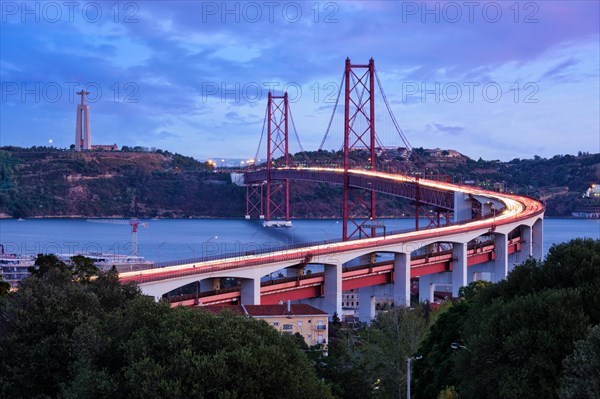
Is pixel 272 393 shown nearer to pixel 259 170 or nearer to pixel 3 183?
pixel 259 170

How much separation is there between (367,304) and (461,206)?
9.89 meters

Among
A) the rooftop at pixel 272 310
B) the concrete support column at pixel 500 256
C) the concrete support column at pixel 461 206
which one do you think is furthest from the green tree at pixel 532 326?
the concrete support column at pixel 461 206

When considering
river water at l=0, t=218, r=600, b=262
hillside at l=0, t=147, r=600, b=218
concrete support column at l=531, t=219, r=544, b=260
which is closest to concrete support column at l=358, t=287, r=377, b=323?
concrete support column at l=531, t=219, r=544, b=260

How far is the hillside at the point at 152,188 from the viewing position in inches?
3497

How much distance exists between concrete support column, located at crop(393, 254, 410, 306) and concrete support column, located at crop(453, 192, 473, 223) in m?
8.26

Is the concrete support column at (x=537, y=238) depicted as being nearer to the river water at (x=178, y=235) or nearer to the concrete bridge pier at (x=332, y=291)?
the concrete bridge pier at (x=332, y=291)

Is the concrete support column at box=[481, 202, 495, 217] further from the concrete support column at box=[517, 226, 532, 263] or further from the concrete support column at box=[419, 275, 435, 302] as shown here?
the concrete support column at box=[419, 275, 435, 302]

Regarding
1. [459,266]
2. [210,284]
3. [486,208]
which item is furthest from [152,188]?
[210,284]

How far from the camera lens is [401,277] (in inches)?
1091

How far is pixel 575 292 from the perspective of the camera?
10070mm

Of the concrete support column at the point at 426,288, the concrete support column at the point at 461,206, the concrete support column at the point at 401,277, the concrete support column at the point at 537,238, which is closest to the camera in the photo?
the concrete support column at the point at 401,277

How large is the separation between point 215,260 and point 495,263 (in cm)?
1388

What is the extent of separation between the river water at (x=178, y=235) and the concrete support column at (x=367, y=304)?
15941 millimetres

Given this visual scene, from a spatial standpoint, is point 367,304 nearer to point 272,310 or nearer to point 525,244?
point 272,310
